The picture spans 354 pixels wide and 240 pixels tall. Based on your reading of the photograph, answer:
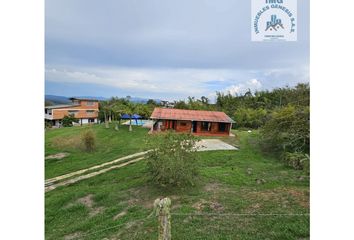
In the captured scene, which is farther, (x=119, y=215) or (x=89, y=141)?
(x=89, y=141)

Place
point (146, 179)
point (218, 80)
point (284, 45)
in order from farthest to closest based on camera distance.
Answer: point (218, 80)
point (146, 179)
point (284, 45)

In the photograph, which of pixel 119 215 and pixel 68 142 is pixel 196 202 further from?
pixel 68 142

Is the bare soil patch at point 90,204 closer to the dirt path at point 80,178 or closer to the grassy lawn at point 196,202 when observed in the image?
the grassy lawn at point 196,202

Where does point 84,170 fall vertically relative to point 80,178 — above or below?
above

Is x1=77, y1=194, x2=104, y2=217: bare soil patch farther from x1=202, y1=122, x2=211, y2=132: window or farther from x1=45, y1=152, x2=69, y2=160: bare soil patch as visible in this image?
x1=202, y1=122, x2=211, y2=132: window

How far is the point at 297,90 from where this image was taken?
20.7 feet

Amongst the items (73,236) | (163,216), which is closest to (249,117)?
(73,236)

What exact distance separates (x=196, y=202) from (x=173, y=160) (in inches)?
35.4

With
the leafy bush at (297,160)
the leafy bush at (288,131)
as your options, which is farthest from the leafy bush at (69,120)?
the leafy bush at (297,160)

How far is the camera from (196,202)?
13.1 feet

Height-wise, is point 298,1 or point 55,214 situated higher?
point 298,1
